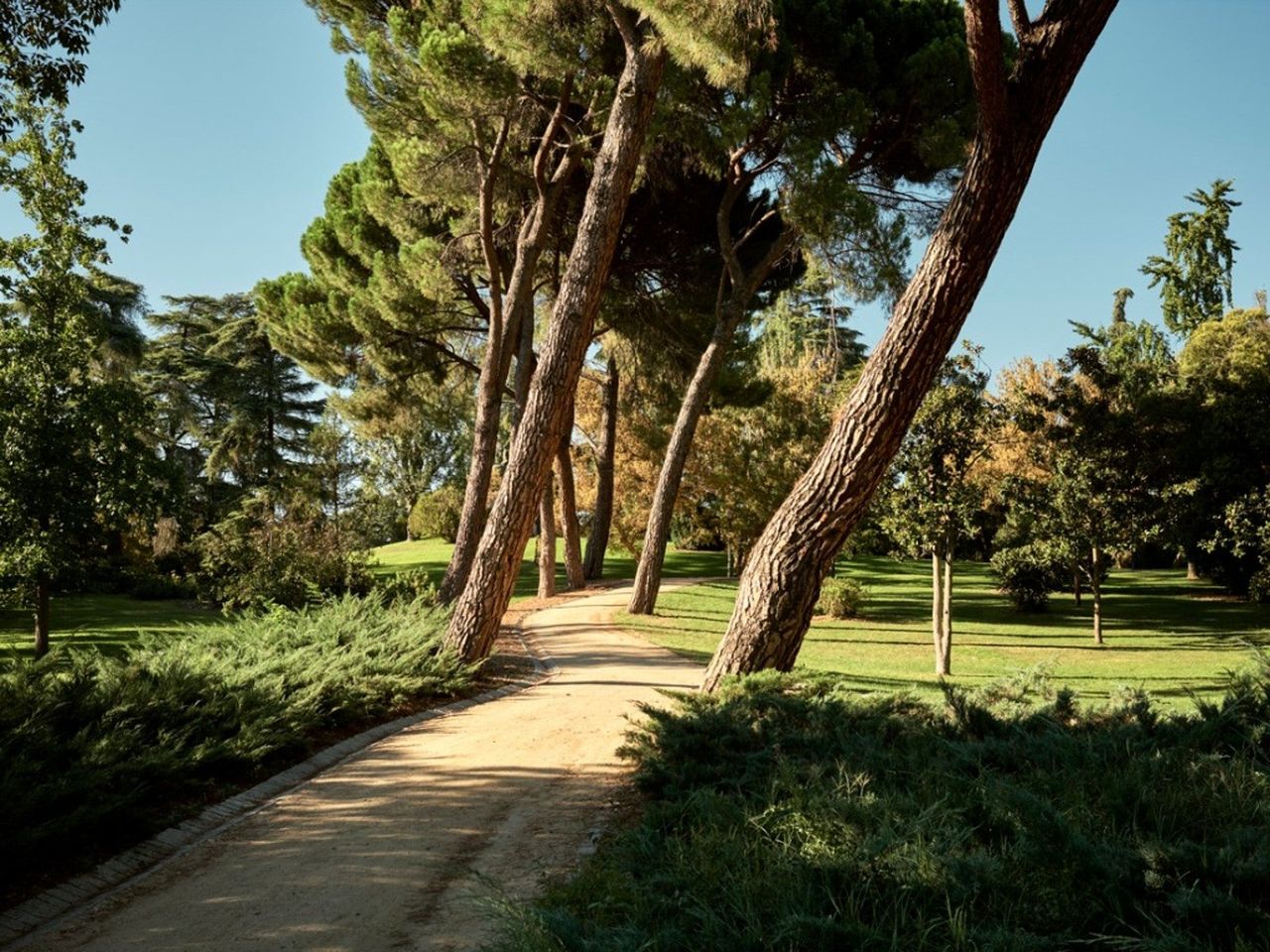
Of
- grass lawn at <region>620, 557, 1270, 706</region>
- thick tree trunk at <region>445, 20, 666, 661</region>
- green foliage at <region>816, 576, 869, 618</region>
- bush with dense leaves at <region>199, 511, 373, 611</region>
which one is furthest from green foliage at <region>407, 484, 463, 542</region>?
thick tree trunk at <region>445, 20, 666, 661</region>

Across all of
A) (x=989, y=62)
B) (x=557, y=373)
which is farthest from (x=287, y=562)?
(x=989, y=62)

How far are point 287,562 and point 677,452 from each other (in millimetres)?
8366

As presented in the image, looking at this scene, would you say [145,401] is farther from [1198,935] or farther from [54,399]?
[1198,935]

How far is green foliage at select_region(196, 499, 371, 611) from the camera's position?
59.9ft

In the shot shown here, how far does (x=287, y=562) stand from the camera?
18547 mm

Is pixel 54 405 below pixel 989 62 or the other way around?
below

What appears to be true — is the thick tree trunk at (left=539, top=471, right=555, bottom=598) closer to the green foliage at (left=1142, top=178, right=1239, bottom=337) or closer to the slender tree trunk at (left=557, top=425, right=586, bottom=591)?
the slender tree trunk at (left=557, top=425, right=586, bottom=591)

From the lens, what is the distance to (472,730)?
7699mm

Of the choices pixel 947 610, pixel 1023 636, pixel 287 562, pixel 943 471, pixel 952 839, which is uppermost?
pixel 943 471

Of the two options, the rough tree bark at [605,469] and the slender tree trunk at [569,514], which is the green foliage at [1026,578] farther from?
the slender tree trunk at [569,514]

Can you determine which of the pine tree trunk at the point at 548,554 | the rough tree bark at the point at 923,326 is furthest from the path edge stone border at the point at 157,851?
the pine tree trunk at the point at 548,554

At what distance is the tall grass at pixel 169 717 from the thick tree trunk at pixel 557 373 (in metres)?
0.82

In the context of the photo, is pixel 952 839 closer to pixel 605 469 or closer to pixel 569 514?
pixel 569 514

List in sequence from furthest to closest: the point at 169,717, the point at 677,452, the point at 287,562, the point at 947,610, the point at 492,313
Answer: the point at 287,562, the point at 677,452, the point at 492,313, the point at 947,610, the point at 169,717
